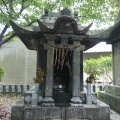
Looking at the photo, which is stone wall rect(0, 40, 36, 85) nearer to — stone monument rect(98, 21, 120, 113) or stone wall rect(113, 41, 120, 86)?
stone monument rect(98, 21, 120, 113)

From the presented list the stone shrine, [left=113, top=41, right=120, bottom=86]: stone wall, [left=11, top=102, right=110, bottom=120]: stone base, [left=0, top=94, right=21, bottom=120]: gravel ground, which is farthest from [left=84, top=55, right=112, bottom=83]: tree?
[left=11, top=102, right=110, bottom=120]: stone base

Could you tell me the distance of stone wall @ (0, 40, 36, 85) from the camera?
16.4m

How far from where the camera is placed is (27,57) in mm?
16672

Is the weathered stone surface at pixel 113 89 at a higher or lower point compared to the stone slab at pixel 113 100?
higher

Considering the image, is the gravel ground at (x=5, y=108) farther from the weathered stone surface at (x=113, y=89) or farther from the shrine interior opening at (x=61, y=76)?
the weathered stone surface at (x=113, y=89)

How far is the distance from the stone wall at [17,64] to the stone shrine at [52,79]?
1090 centimetres

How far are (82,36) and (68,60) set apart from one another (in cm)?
121

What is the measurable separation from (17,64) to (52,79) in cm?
1213

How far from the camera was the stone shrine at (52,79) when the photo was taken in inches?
186

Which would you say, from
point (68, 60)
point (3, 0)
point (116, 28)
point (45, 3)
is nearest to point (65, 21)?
point (68, 60)

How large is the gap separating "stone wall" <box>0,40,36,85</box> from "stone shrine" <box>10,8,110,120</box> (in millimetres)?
10896

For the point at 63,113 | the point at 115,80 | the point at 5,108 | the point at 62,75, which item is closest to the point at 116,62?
the point at 115,80

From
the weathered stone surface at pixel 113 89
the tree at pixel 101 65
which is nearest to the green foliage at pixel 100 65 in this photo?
the tree at pixel 101 65

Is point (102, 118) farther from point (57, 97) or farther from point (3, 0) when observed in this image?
point (3, 0)
